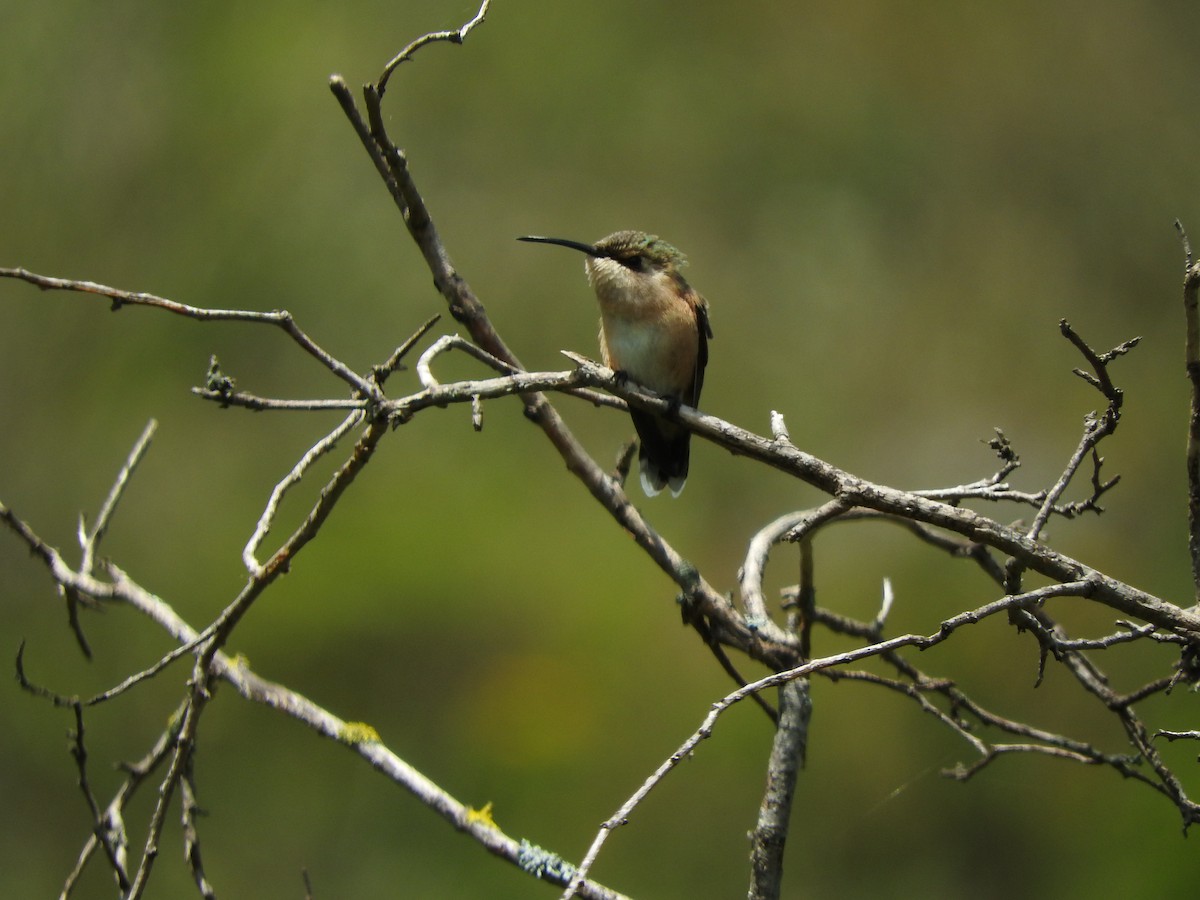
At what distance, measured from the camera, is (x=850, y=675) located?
1444 millimetres

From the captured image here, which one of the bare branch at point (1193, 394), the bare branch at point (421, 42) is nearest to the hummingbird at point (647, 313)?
the bare branch at point (421, 42)

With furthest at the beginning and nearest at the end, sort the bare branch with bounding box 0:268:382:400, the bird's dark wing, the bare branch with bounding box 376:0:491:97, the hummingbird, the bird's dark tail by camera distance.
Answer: the bird's dark tail → the bird's dark wing → the hummingbird → the bare branch with bounding box 376:0:491:97 → the bare branch with bounding box 0:268:382:400

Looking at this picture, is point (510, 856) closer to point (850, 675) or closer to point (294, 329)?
point (850, 675)

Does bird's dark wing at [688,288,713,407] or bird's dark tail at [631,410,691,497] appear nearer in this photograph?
bird's dark wing at [688,288,713,407]

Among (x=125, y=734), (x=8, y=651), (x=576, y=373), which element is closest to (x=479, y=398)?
(x=576, y=373)

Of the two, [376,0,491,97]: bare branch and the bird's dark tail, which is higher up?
the bird's dark tail

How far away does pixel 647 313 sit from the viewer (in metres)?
2.69

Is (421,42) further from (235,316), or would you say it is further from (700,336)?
(700,336)

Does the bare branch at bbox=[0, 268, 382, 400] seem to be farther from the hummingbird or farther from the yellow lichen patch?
the hummingbird

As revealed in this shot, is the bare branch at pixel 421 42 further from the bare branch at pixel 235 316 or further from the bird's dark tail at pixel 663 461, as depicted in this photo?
the bird's dark tail at pixel 663 461

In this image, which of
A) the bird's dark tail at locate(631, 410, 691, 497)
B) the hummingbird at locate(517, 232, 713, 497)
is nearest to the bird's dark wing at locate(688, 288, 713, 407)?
the hummingbird at locate(517, 232, 713, 497)

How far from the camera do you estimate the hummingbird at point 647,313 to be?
270 centimetres

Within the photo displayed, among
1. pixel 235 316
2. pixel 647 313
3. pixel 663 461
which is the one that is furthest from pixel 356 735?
pixel 663 461

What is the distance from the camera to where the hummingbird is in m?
2.70
